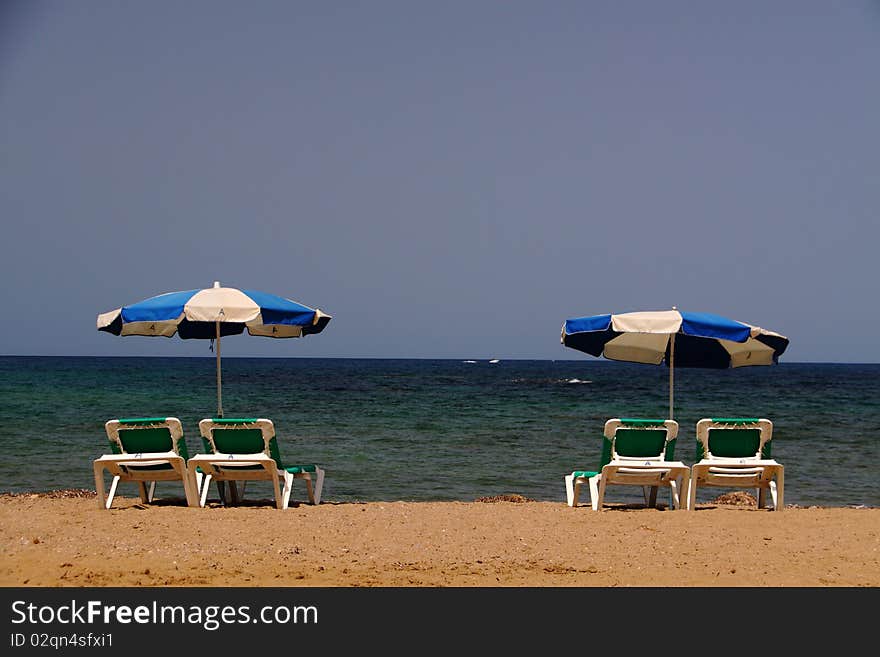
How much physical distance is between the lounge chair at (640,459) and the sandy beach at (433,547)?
11.8 inches

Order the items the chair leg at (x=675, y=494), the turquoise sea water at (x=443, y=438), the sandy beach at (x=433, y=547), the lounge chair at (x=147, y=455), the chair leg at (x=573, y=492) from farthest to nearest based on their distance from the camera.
A: the turquoise sea water at (x=443, y=438) → the chair leg at (x=573, y=492) → the chair leg at (x=675, y=494) → the lounge chair at (x=147, y=455) → the sandy beach at (x=433, y=547)

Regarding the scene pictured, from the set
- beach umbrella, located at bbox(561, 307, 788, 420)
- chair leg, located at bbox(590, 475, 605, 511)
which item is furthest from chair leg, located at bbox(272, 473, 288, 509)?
beach umbrella, located at bbox(561, 307, 788, 420)

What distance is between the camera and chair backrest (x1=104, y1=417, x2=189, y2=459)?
830 cm

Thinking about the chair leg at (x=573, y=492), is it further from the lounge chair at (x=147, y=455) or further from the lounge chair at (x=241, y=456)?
the lounge chair at (x=147, y=455)

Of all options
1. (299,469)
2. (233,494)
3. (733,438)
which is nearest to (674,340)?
(733,438)

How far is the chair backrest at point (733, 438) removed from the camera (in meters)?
8.56

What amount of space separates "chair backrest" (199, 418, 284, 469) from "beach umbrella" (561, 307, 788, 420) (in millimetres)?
3025

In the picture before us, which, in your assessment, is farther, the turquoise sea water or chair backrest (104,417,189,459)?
the turquoise sea water

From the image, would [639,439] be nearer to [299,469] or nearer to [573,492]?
[573,492]

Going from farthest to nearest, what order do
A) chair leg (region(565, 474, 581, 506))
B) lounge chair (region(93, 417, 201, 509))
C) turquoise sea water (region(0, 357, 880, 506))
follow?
turquoise sea water (region(0, 357, 880, 506)) → chair leg (region(565, 474, 581, 506)) → lounge chair (region(93, 417, 201, 509))

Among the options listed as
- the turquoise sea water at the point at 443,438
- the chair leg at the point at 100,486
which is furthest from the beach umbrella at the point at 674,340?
the chair leg at the point at 100,486

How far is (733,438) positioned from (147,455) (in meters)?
5.26

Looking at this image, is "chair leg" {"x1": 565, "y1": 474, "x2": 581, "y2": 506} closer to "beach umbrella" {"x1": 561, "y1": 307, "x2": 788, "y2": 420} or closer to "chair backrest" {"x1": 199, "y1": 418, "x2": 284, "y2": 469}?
"beach umbrella" {"x1": 561, "y1": 307, "x2": 788, "y2": 420}
